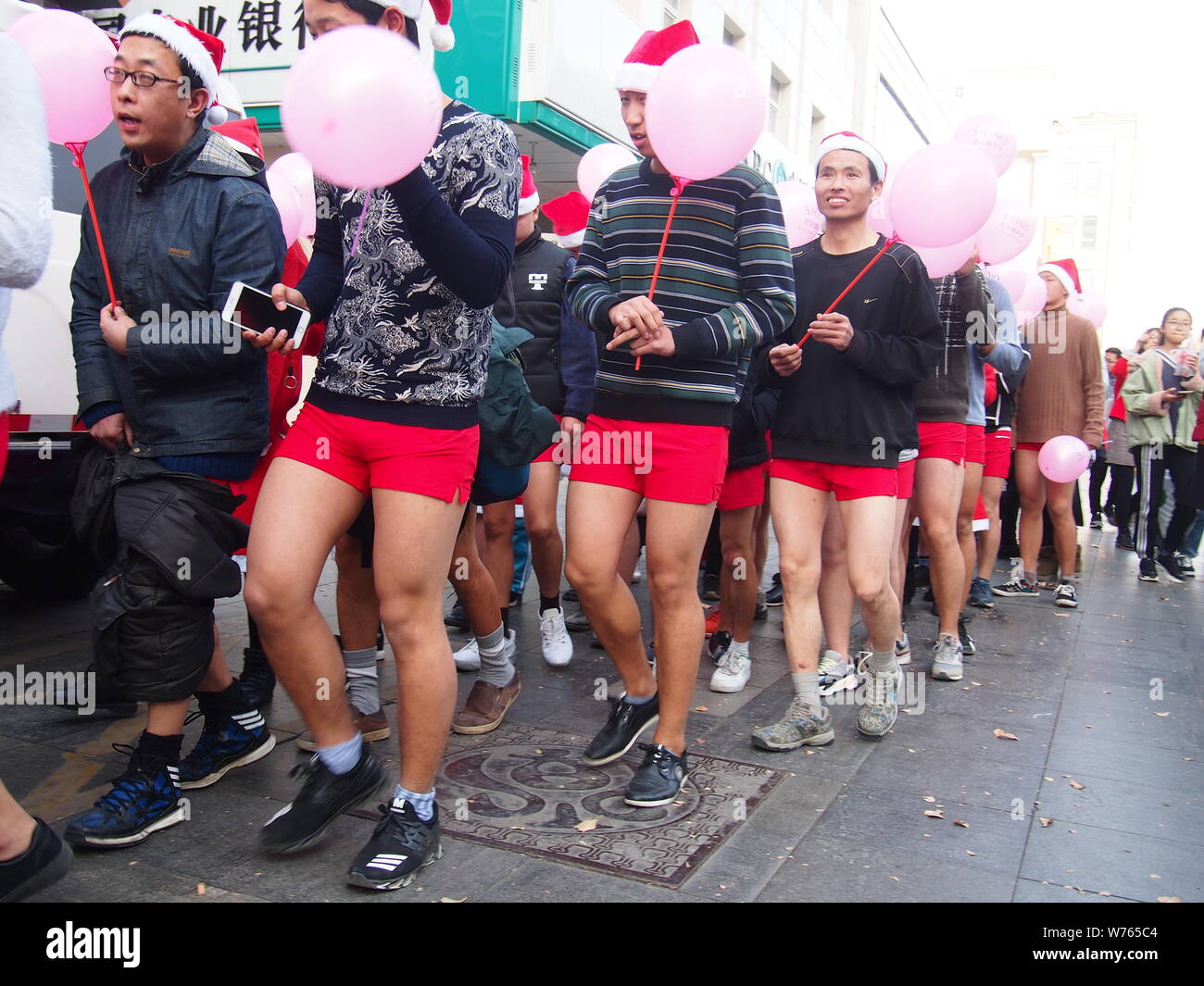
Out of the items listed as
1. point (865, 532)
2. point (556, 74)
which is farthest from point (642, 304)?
point (556, 74)

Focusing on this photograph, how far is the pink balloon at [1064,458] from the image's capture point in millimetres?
7113

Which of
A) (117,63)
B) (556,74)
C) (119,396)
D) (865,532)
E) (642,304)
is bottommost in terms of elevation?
(865,532)

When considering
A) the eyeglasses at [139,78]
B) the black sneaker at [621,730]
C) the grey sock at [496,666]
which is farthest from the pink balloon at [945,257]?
the eyeglasses at [139,78]

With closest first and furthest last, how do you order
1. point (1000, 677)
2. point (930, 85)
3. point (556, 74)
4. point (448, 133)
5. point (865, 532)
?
point (448, 133) < point (865, 532) < point (1000, 677) < point (556, 74) < point (930, 85)

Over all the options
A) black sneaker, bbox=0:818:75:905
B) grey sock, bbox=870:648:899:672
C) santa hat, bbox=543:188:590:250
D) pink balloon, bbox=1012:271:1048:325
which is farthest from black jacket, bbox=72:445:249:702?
pink balloon, bbox=1012:271:1048:325

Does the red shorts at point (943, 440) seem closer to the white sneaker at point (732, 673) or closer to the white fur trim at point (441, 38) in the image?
the white sneaker at point (732, 673)

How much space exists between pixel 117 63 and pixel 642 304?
5.14 ft

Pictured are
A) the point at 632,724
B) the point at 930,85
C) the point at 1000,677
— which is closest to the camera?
the point at 632,724

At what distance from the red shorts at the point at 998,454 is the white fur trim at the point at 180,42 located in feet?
17.2

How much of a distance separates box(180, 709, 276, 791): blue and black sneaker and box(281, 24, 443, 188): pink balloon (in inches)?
71.6

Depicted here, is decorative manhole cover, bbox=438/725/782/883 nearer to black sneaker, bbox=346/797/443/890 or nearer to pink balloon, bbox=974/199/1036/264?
black sneaker, bbox=346/797/443/890

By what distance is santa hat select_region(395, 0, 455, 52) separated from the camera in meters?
2.59

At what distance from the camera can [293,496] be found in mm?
2688

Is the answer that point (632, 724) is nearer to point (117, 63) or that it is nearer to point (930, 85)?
point (117, 63)
